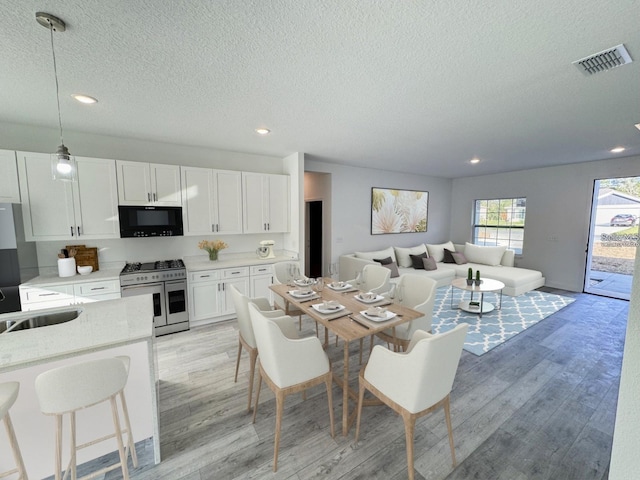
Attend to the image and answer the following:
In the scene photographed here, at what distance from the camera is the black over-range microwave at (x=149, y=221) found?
3.39 metres

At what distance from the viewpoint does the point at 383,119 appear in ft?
9.33

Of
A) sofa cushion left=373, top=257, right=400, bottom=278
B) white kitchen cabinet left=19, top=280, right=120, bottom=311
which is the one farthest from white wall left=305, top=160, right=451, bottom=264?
white kitchen cabinet left=19, top=280, right=120, bottom=311

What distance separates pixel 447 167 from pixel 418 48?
4.66 m

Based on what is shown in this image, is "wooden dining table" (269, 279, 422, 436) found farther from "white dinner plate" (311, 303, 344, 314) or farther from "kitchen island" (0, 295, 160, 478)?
"kitchen island" (0, 295, 160, 478)

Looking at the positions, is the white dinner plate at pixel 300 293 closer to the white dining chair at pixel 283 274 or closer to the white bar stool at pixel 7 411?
the white dining chair at pixel 283 274

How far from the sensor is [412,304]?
2949 millimetres

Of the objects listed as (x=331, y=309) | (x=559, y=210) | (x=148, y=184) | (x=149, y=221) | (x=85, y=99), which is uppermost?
(x=85, y=99)

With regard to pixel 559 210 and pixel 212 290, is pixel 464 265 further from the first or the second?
pixel 212 290

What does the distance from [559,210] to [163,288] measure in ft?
25.4

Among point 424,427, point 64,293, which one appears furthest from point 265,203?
point 424,427

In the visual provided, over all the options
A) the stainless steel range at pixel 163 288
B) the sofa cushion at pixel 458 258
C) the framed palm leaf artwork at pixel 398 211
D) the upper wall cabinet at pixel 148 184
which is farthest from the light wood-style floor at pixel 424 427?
the framed palm leaf artwork at pixel 398 211

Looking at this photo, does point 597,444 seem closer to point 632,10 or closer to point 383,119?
point 632,10

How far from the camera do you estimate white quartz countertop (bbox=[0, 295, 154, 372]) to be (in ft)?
4.61

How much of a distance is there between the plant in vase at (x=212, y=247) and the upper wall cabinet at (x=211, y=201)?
217 mm
